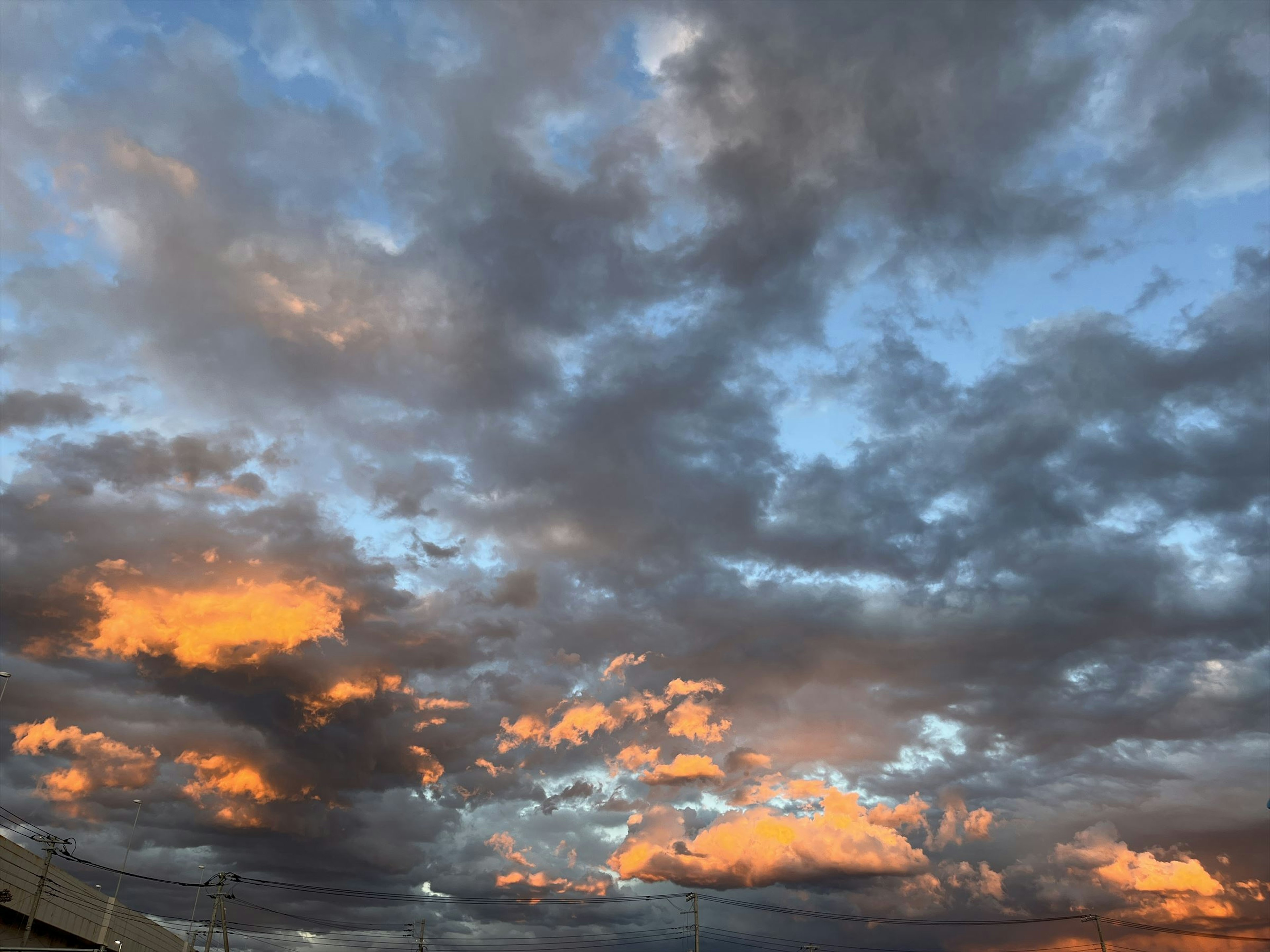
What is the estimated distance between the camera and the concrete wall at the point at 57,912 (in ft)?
389

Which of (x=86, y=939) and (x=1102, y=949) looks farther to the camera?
(x=1102, y=949)

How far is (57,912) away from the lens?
128500 millimetres

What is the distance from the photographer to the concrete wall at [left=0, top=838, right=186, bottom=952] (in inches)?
4665

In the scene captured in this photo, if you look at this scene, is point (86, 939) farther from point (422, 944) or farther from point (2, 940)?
point (422, 944)

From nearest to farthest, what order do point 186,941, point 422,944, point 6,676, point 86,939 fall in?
point 6,676, point 86,939, point 422,944, point 186,941

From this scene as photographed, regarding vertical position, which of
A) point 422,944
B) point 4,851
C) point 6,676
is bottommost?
point 422,944

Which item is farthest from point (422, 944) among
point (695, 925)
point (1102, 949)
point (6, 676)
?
point (1102, 949)

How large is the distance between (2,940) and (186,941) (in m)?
68.6

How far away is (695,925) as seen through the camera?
155 m

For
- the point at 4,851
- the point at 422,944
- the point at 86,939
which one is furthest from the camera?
the point at 422,944

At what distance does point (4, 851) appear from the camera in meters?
116

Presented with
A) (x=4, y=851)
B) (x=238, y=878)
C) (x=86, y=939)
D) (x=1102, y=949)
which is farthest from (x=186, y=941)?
(x=1102, y=949)

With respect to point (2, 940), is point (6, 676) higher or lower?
higher

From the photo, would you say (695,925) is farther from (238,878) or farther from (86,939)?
(86,939)
